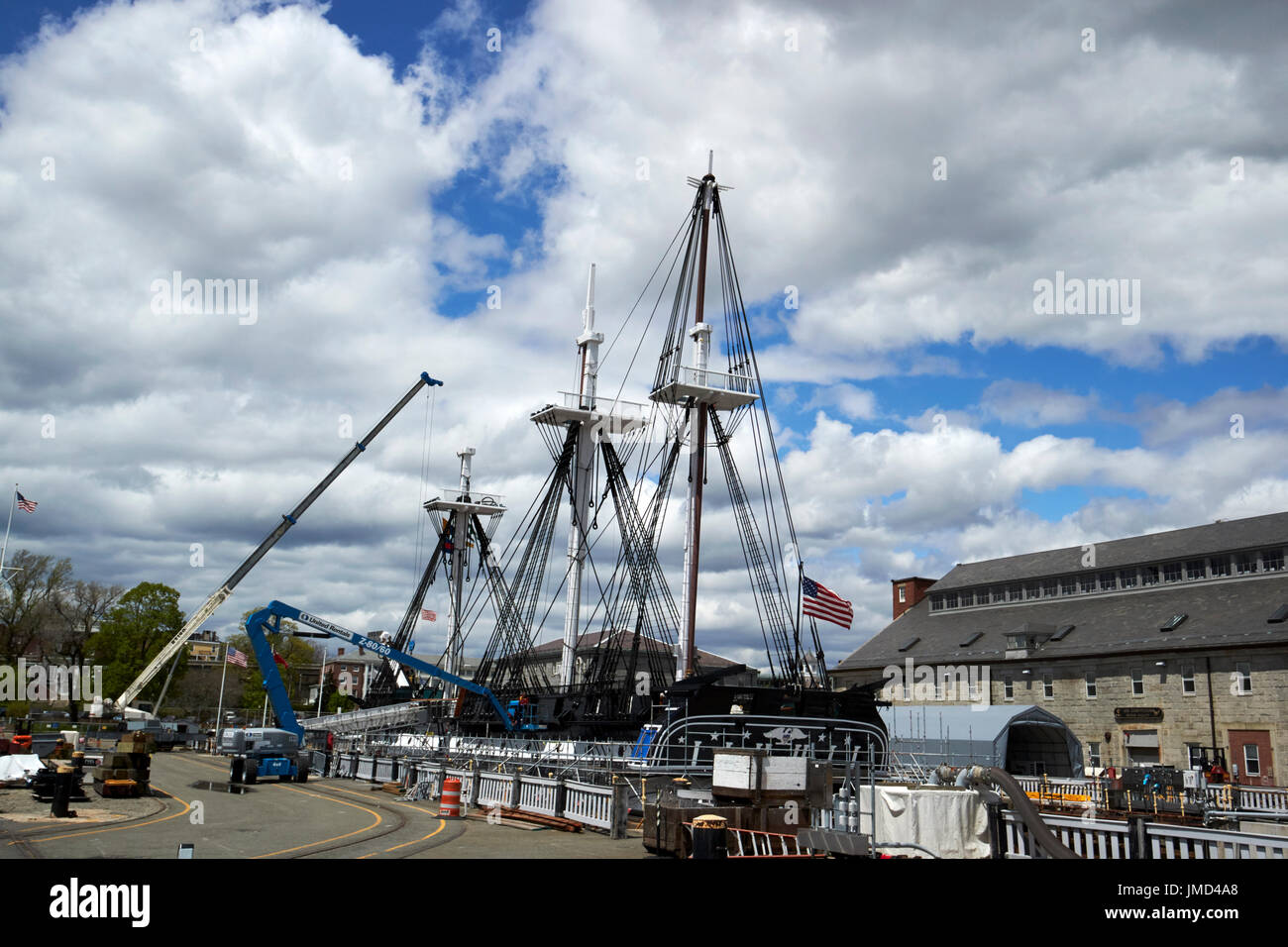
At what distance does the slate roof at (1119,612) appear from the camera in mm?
43625

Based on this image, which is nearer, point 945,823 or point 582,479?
point 945,823

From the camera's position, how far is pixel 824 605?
34.2 metres

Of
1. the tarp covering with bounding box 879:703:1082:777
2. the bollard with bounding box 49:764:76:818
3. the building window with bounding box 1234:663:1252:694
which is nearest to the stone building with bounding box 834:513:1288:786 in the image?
the building window with bounding box 1234:663:1252:694

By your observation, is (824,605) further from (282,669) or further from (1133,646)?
(282,669)

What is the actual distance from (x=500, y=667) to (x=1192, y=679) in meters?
33.4

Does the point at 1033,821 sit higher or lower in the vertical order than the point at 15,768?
higher

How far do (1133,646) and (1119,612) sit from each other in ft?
17.5

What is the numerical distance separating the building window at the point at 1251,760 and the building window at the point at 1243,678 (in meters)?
2.36

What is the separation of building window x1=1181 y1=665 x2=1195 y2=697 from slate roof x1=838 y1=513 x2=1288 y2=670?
3.08ft

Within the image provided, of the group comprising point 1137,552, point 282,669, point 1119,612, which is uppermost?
point 1137,552

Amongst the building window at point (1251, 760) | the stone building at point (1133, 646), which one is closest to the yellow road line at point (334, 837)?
the stone building at point (1133, 646)

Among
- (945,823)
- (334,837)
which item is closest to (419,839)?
(334,837)
